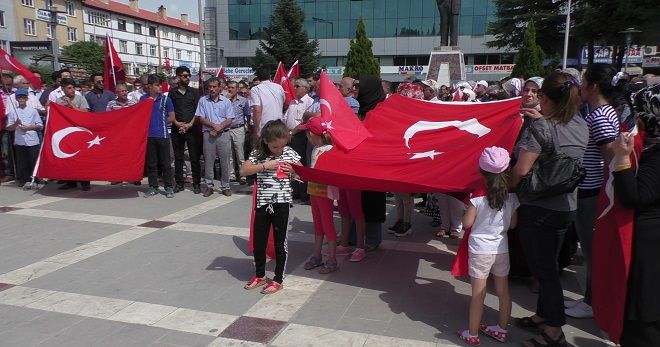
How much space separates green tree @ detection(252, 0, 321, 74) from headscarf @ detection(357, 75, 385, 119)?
3422 centimetres

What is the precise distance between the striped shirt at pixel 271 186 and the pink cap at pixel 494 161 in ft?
5.62

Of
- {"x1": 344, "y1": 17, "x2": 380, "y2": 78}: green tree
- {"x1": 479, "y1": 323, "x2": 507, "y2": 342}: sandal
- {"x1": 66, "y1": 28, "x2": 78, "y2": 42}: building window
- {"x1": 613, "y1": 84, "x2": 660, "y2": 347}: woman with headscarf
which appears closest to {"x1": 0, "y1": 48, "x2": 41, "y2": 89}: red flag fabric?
{"x1": 479, "y1": 323, "x2": 507, "y2": 342}: sandal

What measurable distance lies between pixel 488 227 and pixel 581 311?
1334 mm

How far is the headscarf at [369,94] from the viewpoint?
6145 mm

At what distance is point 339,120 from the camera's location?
4887mm

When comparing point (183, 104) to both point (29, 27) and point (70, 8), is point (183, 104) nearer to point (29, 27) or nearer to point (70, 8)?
point (29, 27)

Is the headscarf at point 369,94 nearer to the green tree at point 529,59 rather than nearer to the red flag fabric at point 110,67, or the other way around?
the red flag fabric at point 110,67

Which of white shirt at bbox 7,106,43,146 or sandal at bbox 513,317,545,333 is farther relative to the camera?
white shirt at bbox 7,106,43,146

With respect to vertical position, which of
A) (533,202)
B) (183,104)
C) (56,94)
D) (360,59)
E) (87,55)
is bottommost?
(533,202)

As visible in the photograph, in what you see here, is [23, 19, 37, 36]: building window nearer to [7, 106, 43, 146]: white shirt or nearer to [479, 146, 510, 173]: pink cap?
[7, 106, 43, 146]: white shirt

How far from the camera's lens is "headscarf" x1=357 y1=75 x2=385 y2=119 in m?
6.14

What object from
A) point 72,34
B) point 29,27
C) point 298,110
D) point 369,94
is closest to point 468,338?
point 369,94

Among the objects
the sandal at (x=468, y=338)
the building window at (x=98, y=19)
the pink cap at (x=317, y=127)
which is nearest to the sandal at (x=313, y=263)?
the pink cap at (x=317, y=127)

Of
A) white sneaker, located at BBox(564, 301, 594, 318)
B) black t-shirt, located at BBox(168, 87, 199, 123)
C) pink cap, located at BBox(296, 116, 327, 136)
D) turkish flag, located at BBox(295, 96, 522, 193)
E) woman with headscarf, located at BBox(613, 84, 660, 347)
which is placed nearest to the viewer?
woman with headscarf, located at BBox(613, 84, 660, 347)
